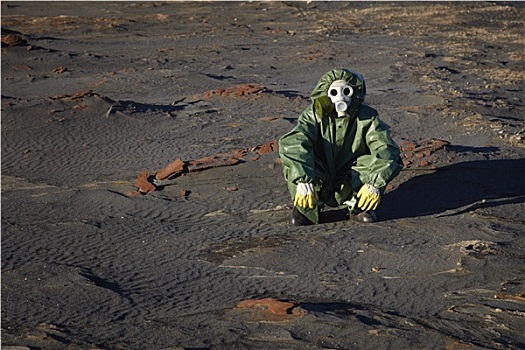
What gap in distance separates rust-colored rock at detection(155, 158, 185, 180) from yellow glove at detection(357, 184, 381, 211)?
2.00 m

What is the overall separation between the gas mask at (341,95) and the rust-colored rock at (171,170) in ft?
6.32

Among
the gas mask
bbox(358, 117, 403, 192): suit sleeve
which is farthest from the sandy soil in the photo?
the gas mask

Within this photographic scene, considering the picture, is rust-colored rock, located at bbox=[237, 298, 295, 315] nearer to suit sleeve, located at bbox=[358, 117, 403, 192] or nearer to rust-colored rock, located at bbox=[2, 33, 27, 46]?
suit sleeve, located at bbox=[358, 117, 403, 192]

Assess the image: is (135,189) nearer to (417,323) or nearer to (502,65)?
(417,323)

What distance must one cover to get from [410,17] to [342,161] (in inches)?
473

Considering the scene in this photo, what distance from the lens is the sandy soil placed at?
15.4 ft

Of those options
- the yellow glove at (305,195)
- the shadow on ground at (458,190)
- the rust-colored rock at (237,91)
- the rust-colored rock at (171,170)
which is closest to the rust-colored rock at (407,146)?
the shadow on ground at (458,190)

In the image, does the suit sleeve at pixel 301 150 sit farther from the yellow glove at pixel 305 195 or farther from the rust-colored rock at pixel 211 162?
the rust-colored rock at pixel 211 162

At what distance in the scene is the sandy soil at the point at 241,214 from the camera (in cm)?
468

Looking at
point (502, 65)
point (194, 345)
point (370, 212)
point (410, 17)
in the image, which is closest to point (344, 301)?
point (194, 345)

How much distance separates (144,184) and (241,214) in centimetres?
104

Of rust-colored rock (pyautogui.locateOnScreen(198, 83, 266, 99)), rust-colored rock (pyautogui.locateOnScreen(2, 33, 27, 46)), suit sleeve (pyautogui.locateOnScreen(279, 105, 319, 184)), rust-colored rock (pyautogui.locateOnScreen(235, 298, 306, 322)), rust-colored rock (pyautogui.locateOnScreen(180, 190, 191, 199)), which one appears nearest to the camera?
rust-colored rock (pyautogui.locateOnScreen(235, 298, 306, 322))

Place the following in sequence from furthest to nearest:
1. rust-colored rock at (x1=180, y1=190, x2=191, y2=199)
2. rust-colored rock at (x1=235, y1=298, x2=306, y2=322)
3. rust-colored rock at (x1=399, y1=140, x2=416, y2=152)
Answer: rust-colored rock at (x1=399, y1=140, x2=416, y2=152) → rust-colored rock at (x1=180, y1=190, x2=191, y2=199) → rust-colored rock at (x1=235, y1=298, x2=306, y2=322)

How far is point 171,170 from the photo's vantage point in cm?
765
